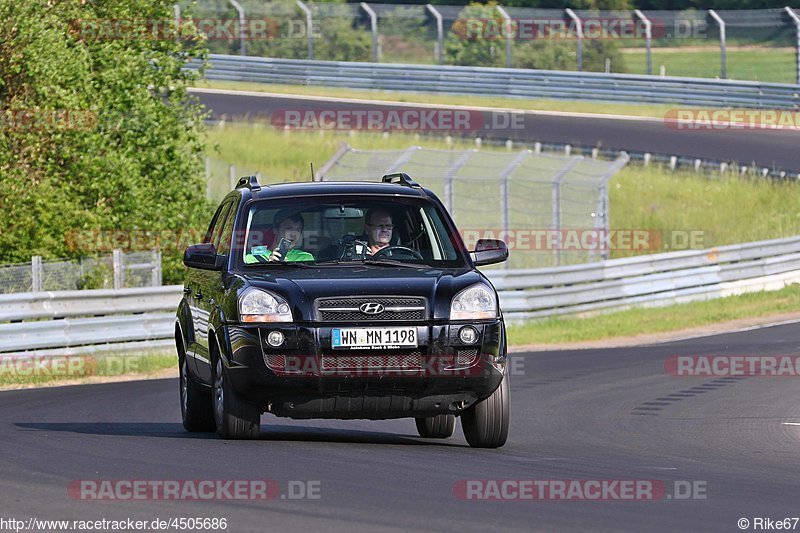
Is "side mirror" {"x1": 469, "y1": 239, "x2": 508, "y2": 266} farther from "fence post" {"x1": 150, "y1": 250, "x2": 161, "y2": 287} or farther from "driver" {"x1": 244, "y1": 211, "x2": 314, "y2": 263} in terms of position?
"fence post" {"x1": 150, "y1": 250, "x2": 161, "y2": 287}

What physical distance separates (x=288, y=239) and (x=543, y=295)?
15.0 metres

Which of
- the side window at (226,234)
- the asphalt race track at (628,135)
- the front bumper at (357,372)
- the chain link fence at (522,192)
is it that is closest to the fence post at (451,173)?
the chain link fence at (522,192)

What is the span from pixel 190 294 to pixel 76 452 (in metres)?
2.25

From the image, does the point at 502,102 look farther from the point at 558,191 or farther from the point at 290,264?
the point at 290,264

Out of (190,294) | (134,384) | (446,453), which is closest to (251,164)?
(134,384)

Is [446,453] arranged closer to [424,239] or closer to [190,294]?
[424,239]

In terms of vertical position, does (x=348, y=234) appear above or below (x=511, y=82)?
above

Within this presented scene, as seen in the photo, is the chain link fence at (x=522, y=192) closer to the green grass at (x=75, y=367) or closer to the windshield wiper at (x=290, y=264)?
the green grass at (x=75, y=367)

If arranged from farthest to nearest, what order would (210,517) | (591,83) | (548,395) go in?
1. (591,83)
2. (548,395)
3. (210,517)

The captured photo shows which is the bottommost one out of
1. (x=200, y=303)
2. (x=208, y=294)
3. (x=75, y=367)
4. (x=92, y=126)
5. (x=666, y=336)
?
(x=666, y=336)

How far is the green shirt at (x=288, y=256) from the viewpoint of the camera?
10.4m

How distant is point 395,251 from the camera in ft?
34.5

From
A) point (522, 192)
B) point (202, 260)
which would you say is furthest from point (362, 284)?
point (522, 192)

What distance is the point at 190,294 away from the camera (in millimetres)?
11695
